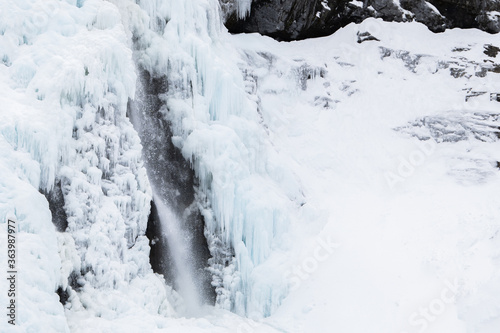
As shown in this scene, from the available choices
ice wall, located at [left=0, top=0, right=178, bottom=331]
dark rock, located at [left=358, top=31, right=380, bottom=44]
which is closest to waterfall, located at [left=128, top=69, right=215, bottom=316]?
ice wall, located at [left=0, top=0, right=178, bottom=331]

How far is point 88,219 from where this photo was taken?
27.0 ft

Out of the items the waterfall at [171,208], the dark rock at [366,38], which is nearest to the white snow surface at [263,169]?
the dark rock at [366,38]

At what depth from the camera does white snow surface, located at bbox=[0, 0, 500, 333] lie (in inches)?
309

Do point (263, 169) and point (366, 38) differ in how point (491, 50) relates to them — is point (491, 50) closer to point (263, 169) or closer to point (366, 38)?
point (366, 38)

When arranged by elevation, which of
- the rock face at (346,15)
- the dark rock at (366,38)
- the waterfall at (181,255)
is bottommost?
the waterfall at (181,255)

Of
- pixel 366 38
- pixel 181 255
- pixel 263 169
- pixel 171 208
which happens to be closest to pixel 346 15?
pixel 366 38

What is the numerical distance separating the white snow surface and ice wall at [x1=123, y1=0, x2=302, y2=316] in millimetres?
34

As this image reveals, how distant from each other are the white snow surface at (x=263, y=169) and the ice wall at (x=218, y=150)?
3 centimetres

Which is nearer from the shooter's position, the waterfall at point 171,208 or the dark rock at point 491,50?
the waterfall at point 171,208

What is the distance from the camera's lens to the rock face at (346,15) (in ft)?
52.3

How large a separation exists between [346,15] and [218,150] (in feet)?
27.0

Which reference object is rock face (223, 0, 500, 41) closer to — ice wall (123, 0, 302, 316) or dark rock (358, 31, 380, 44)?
dark rock (358, 31, 380, 44)

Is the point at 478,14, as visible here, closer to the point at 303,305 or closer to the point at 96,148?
the point at 303,305

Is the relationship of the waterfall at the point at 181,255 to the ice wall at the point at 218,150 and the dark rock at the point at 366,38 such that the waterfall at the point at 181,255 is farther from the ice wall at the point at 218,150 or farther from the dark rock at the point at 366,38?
the dark rock at the point at 366,38
